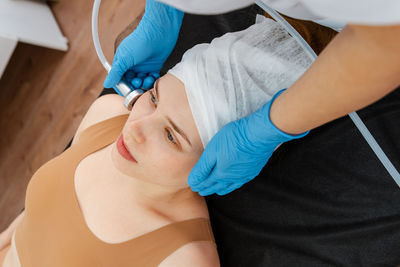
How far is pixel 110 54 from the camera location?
6.23 ft

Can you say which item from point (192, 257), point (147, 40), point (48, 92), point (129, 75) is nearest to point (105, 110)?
point (129, 75)

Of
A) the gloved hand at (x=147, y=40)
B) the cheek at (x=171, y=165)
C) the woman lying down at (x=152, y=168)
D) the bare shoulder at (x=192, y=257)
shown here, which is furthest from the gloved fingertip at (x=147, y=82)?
the bare shoulder at (x=192, y=257)

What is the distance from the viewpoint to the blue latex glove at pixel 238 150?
2.61ft

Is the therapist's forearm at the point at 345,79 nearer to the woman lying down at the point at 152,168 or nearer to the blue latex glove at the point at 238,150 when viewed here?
the blue latex glove at the point at 238,150

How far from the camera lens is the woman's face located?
35.9 inches

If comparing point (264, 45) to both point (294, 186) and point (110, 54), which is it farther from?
point (110, 54)

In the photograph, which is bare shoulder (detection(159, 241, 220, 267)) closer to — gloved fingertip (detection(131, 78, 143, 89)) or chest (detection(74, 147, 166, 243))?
chest (detection(74, 147, 166, 243))

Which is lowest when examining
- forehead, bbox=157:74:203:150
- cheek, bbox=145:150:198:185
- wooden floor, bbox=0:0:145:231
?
wooden floor, bbox=0:0:145:231

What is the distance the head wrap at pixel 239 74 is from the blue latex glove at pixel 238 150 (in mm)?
51

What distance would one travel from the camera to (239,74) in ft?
2.90

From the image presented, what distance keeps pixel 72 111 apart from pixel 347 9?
168 cm

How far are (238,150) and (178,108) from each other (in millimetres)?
176

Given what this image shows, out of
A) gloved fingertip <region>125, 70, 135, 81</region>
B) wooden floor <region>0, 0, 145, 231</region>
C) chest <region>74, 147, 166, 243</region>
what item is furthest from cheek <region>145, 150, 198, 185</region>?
wooden floor <region>0, 0, 145, 231</region>

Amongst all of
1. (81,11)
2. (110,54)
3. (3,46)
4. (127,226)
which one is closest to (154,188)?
(127,226)
